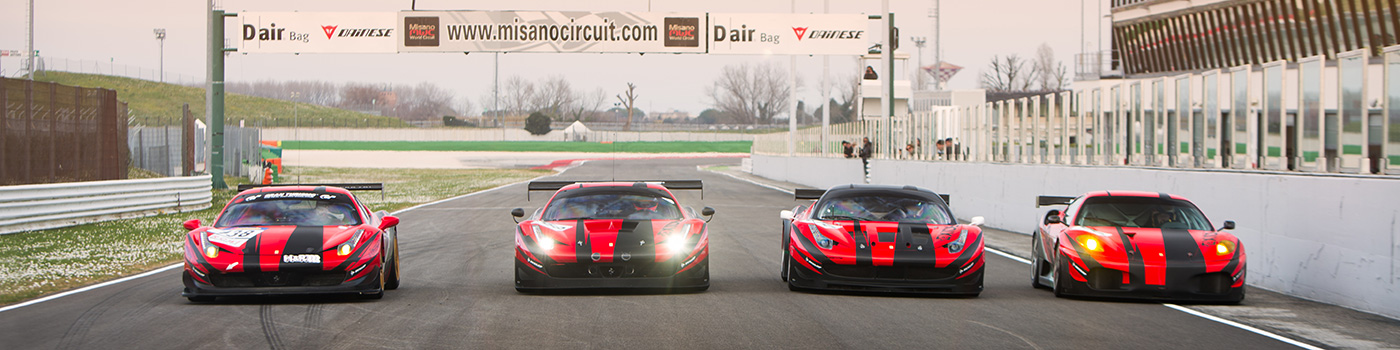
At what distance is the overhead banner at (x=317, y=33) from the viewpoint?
92.9 ft

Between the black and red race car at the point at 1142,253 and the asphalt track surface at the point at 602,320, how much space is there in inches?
9.3

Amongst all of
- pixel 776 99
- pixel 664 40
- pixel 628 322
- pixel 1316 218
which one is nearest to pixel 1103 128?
pixel 1316 218

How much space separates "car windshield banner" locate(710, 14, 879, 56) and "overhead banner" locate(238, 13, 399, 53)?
809cm

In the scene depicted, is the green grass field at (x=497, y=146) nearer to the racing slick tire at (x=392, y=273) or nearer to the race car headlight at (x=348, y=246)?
the racing slick tire at (x=392, y=273)

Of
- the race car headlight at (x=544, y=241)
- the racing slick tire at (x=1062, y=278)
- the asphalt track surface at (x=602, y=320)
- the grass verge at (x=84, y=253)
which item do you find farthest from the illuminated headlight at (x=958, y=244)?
the grass verge at (x=84, y=253)

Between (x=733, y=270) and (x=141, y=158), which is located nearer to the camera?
(x=733, y=270)

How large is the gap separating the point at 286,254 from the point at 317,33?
20.1 metres

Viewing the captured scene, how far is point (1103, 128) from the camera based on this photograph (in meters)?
17.5

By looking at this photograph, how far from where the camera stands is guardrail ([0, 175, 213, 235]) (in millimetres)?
17750

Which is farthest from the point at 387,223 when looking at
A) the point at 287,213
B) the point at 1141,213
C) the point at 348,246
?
the point at 1141,213

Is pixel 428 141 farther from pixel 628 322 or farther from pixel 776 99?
pixel 628 322

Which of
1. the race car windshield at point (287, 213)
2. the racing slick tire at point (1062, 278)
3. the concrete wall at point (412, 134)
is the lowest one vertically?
the racing slick tire at point (1062, 278)

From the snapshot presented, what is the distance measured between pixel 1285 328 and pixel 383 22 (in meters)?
23.5

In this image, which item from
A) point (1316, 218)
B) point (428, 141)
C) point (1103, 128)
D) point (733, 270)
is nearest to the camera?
point (1316, 218)
